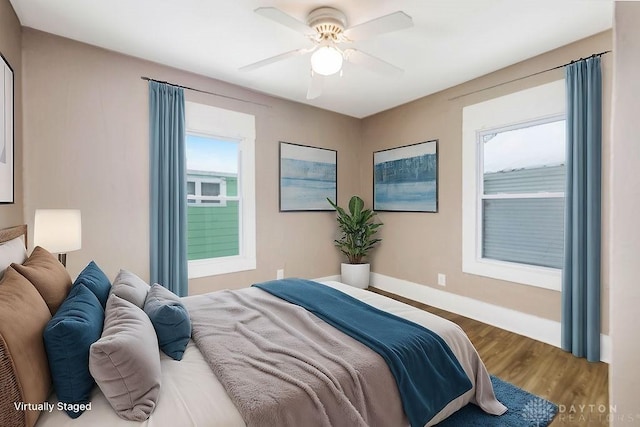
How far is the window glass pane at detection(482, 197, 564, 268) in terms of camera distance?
9.23 ft

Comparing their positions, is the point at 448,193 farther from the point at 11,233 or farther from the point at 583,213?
the point at 11,233

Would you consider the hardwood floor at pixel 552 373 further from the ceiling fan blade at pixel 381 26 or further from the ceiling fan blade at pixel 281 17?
the ceiling fan blade at pixel 281 17

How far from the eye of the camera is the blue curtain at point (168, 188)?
2973 millimetres

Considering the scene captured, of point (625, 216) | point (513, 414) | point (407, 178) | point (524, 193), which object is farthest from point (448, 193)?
point (625, 216)

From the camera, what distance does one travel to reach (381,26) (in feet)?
6.44

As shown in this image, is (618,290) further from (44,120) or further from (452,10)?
(44,120)

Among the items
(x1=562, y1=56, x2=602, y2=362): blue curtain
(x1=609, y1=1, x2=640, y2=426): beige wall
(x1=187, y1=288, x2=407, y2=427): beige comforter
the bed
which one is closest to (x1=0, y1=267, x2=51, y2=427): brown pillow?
the bed

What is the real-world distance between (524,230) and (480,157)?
2.89ft

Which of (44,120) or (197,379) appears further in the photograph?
(44,120)

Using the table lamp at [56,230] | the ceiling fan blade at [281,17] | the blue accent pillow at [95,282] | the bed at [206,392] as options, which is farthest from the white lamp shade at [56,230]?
the ceiling fan blade at [281,17]

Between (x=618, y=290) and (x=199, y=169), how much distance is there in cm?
351

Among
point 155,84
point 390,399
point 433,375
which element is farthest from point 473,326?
point 155,84

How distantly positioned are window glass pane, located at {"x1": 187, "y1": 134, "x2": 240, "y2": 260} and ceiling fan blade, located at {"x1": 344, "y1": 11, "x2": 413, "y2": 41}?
6.70ft

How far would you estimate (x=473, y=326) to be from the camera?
3189mm
